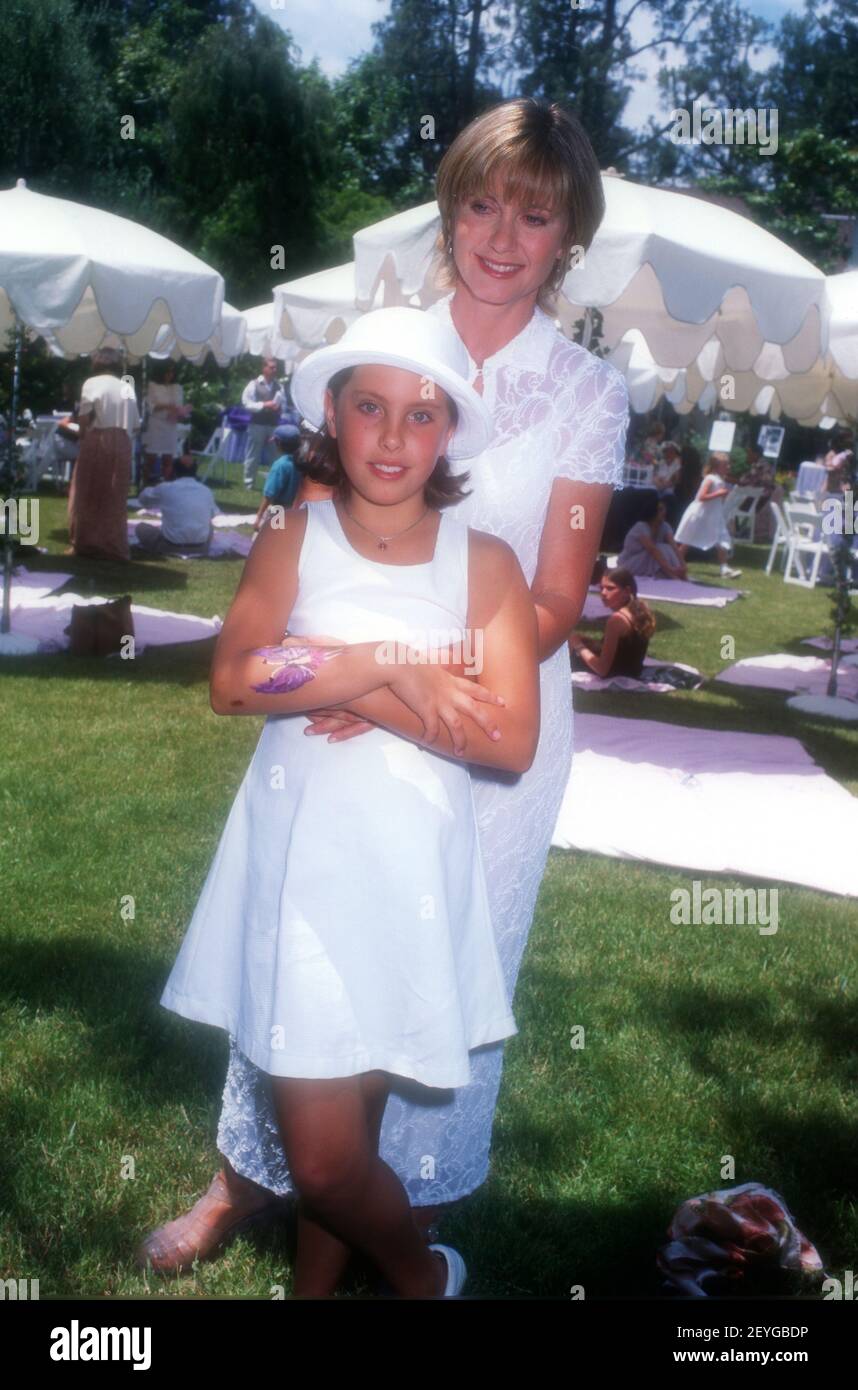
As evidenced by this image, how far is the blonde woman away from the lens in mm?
2559

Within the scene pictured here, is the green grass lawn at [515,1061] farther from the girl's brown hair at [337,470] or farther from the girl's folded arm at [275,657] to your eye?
the girl's brown hair at [337,470]

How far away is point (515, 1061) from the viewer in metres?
4.02

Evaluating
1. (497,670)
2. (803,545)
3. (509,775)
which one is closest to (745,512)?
(803,545)

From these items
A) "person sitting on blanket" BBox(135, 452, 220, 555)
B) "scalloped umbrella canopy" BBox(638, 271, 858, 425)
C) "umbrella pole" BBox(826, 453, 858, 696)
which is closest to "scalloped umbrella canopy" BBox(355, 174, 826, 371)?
"scalloped umbrella canopy" BBox(638, 271, 858, 425)

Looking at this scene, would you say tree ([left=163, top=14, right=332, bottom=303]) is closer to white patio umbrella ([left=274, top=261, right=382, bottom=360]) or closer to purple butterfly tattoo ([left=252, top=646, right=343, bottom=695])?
white patio umbrella ([left=274, top=261, right=382, bottom=360])

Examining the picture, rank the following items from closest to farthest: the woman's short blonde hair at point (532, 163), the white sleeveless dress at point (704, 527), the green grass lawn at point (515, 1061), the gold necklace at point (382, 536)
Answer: the gold necklace at point (382, 536) < the woman's short blonde hair at point (532, 163) < the green grass lawn at point (515, 1061) < the white sleeveless dress at point (704, 527)

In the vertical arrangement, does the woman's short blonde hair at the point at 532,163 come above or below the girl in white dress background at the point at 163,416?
above

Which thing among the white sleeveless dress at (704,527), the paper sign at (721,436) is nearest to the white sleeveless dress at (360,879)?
the white sleeveless dress at (704,527)

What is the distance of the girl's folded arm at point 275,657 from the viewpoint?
2125 millimetres

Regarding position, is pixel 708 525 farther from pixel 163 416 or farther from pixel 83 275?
pixel 83 275

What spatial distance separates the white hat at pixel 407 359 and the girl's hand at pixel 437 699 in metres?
0.46

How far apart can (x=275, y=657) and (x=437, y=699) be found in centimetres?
27

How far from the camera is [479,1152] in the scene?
301cm
